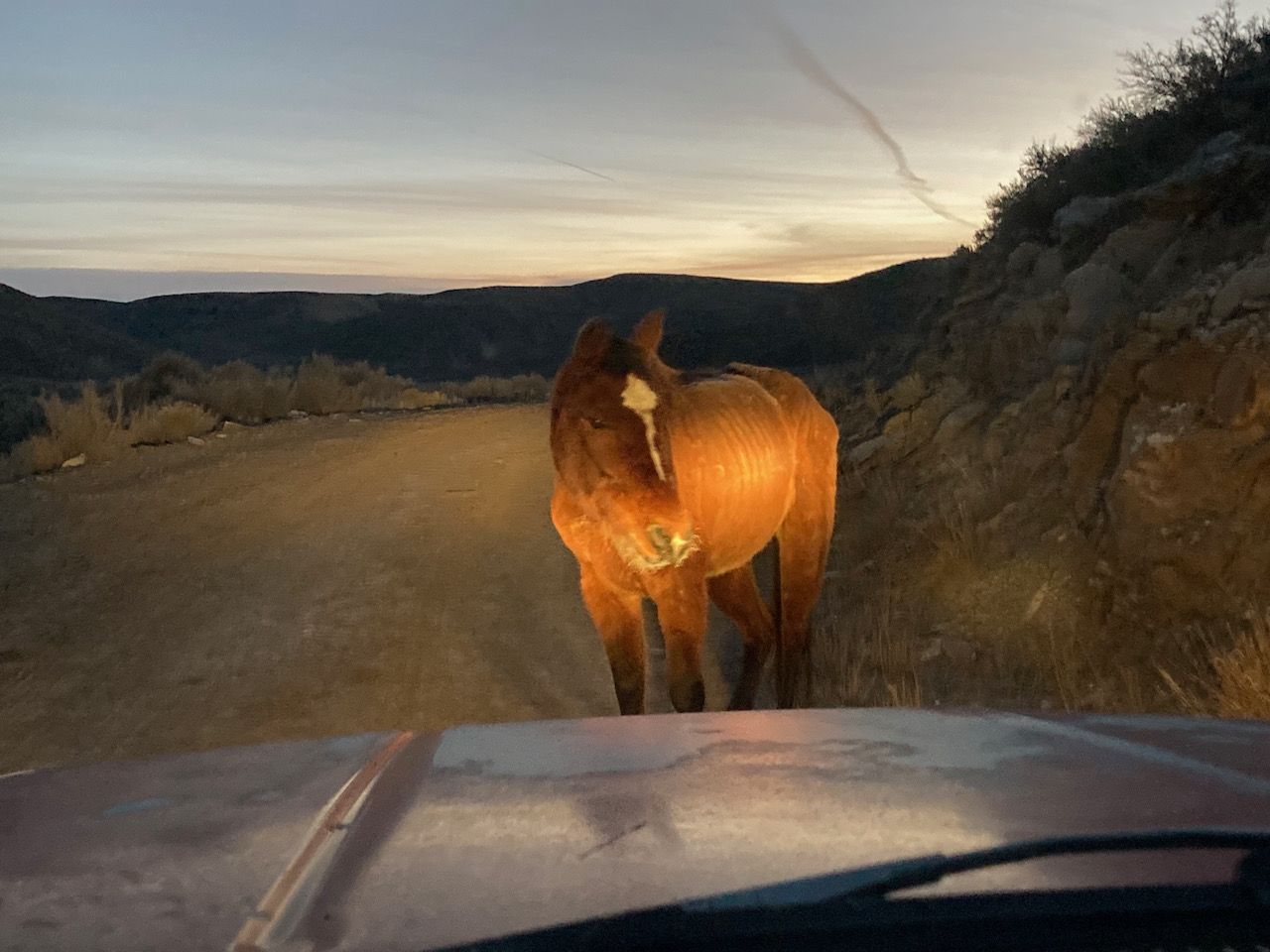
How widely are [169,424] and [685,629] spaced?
45.1 ft

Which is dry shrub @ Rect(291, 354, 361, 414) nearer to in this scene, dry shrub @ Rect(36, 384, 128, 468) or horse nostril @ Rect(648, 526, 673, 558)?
dry shrub @ Rect(36, 384, 128, 468)

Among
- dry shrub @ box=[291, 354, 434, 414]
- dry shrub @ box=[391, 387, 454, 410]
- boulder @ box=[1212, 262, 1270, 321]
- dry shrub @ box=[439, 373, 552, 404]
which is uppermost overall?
boulder @ box=[1212, 262, 1270, 321]

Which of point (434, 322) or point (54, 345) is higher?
point (434, 322)

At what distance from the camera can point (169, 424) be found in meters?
17.1

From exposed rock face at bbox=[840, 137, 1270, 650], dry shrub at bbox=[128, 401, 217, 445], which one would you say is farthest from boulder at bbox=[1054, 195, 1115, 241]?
dry shrub at bbox=[128, 401, 217, 445]

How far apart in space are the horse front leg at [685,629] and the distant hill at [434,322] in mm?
42694

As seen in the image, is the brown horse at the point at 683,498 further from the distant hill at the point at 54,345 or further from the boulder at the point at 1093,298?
the distant hill at the point at 54,345

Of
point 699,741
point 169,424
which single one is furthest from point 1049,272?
point 169,424

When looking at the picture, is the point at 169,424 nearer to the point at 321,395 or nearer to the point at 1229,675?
the point at 321,395

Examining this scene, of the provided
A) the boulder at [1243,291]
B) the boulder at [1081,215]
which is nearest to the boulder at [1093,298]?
the boulder at [1081,215]

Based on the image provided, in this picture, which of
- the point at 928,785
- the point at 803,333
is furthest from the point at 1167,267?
the point at 803,333

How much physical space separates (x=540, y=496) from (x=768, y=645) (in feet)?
22.9

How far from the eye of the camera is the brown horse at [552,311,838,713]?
5.03m

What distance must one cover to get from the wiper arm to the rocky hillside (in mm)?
3777
